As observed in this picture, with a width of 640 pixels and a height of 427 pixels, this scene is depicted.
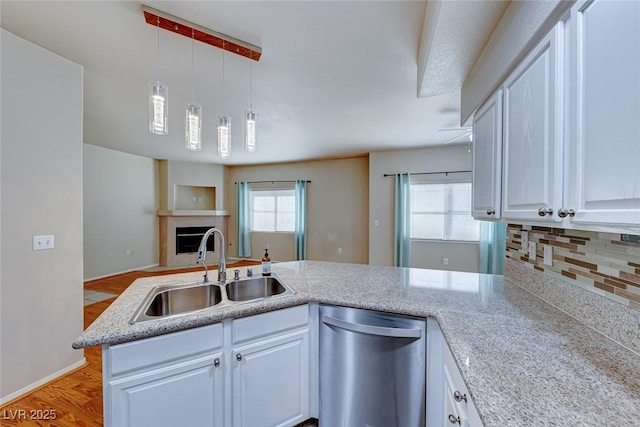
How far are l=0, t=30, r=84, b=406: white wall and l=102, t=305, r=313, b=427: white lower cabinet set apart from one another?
5.04ft

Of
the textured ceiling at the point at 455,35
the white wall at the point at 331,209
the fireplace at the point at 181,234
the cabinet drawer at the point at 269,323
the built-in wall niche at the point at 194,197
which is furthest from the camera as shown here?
the built-in wall niche at the point at 194,197

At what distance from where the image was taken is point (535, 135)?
1094mm

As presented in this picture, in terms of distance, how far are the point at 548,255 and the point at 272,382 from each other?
162 centimetres

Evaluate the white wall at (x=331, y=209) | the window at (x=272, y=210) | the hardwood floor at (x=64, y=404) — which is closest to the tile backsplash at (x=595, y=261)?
the hardwood floor at (x=64, y=404)

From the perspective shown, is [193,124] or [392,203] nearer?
[193,124]

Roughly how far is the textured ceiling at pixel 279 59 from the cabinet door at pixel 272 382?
6.20 ft

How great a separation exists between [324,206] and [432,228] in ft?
7.85

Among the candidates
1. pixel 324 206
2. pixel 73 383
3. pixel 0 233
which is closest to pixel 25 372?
pixel 73 383

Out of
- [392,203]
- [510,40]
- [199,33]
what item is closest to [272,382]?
[510,40]

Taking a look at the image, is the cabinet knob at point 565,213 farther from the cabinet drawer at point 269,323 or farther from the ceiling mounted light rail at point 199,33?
the ceiling mounted light rail at point 199,33

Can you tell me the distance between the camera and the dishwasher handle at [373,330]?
1389mm

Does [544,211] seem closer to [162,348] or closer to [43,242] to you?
[162,348]

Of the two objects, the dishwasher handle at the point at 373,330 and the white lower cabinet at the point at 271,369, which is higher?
the dishwasher handle at the point at 373,330

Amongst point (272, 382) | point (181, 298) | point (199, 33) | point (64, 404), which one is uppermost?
point (199, 33)
